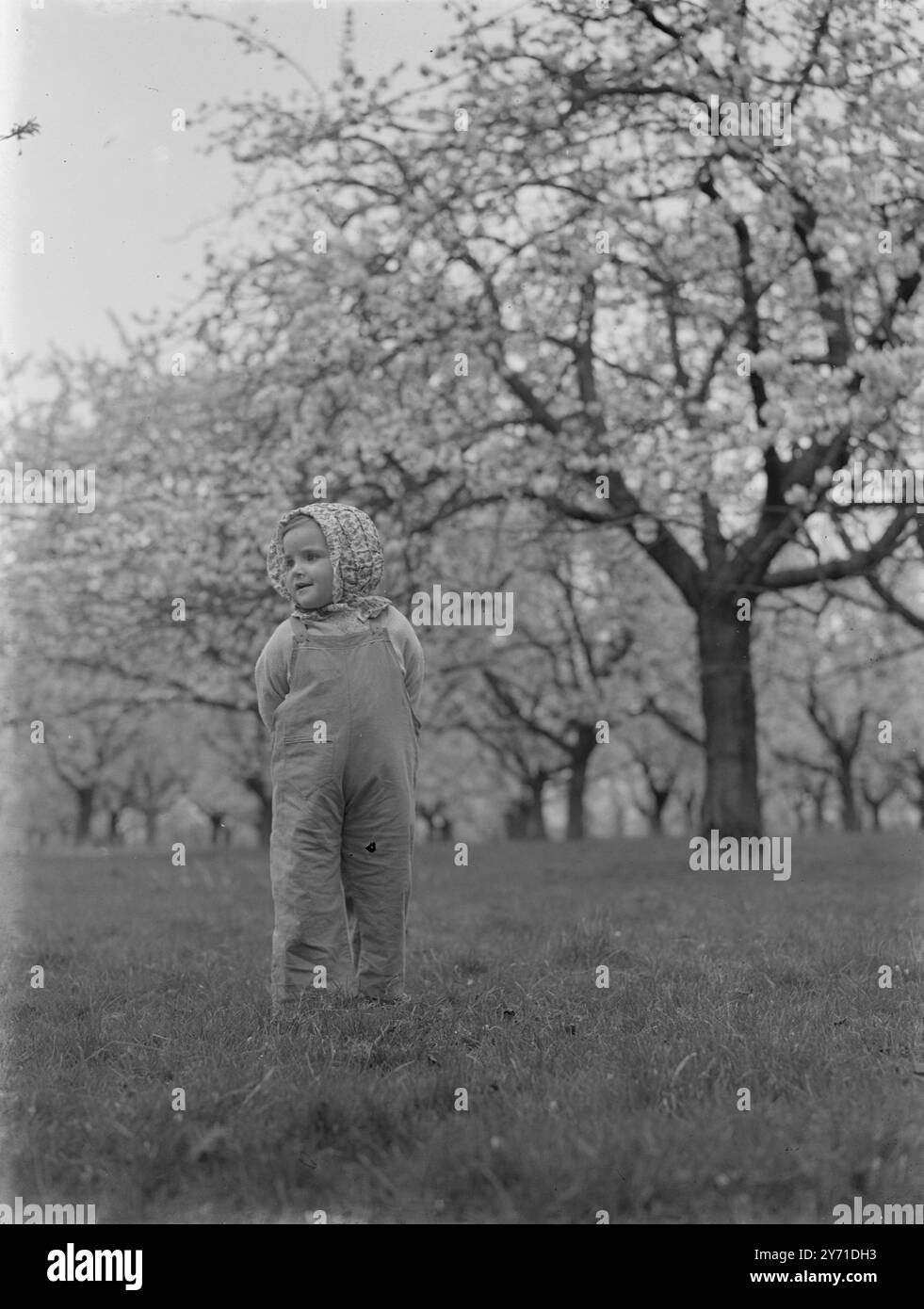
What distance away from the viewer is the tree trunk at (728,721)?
14.1m

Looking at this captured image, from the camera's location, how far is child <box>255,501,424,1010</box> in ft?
17.6

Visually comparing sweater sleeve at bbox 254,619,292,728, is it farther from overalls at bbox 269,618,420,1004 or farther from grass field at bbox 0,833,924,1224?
grass field at bbox 0,833,924,1224

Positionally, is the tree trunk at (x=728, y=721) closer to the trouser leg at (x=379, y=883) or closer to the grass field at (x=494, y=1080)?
the grass field at (x=494, y=1080)

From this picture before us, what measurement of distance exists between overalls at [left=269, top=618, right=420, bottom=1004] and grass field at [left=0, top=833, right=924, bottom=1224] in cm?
24

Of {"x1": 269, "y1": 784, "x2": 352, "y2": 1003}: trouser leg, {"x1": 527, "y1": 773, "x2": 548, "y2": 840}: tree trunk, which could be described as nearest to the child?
{"x1": 269, "y1": 784, "x2": 352, "y2": 1003}: trouser leg

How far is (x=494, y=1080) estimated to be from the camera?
4223 millimetres

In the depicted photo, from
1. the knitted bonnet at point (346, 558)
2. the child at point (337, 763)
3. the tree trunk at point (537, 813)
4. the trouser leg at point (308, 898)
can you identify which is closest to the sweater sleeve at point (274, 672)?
the child at point (337, 763)

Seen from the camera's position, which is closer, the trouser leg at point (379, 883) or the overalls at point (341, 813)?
the overalls at point (341, 813)

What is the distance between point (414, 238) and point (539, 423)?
2.60 metres

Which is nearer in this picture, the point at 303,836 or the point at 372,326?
the point at 303,836

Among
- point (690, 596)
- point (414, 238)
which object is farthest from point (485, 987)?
point (690, 596)

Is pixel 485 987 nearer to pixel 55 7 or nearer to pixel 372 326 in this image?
pixel 55 7

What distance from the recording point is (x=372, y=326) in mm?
12578

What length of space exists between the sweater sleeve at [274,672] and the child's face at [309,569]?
0.51 feet
